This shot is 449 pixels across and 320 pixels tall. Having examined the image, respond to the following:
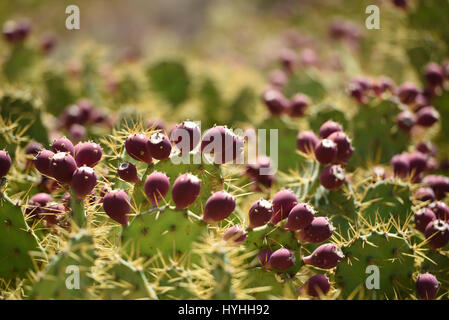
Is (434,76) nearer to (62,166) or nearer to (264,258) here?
(264,258)

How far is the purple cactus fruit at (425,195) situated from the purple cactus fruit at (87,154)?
4.05 ft

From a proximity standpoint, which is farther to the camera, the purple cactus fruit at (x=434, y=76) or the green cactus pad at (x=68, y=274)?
the purple cactus fruit at (x=434, y=76)

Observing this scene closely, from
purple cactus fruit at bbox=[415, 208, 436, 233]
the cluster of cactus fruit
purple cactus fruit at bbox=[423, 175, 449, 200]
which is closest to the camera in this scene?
the cluster of cactus fruit

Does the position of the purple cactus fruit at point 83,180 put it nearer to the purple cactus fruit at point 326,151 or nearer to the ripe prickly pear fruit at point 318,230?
the ripe prickly pear fruit at point 318,230

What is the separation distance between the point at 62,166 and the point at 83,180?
7 cm

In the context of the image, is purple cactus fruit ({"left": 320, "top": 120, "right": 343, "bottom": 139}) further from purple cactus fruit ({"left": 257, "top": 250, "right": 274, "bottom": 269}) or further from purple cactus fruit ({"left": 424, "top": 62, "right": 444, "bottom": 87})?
purple cactus fruit ({"left": 424, "top": 62, "right": 444, "bottom": 87})

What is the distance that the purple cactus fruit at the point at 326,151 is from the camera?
1.60 m

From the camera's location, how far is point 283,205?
1410 millimetres

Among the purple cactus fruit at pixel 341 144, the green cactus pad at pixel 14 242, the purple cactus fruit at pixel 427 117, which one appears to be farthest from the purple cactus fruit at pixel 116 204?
the purple cactus fruit at pixel 427 117

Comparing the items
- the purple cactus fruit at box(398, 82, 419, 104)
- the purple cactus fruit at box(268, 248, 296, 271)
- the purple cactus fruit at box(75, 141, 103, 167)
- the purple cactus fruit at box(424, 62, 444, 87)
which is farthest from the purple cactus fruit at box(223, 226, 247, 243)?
the purple cactus fruit at box(424, 62, 444, 87)

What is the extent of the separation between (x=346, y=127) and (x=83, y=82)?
192 cm

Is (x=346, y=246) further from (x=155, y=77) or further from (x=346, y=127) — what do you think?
(x=155, y=77)

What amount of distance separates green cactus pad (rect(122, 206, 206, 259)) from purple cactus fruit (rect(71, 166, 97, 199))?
0.51 ft

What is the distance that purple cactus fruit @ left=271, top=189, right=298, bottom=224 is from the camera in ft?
4.61
